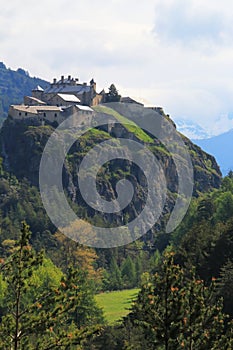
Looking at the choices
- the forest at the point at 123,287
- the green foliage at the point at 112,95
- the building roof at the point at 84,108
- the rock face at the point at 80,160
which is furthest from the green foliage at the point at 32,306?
the green foliage at the point at 112,95

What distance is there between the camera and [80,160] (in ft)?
451

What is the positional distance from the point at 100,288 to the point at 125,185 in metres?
54.8

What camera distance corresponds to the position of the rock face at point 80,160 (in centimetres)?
13350

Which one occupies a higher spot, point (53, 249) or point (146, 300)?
point (53, 249)

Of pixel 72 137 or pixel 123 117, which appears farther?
pixel 123 117

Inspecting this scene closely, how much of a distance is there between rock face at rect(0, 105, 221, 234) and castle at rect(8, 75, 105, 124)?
8.75 ft

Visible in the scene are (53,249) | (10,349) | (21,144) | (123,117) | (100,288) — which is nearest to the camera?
(10,349)

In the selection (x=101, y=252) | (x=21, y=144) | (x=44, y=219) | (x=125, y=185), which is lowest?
(x=101, y=252)

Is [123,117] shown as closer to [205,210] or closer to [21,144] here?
[21,144]

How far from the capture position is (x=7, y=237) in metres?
109

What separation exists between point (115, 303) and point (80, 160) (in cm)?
6446

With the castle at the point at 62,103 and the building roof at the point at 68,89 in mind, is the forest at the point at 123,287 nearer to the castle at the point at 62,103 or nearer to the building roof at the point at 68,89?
the castle at the point at 62,103

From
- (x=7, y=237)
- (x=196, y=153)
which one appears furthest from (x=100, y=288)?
(x=196, y=153)

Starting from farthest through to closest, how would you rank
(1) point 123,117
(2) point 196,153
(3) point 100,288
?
(2) point 196,153 < (1) point 123,117 < (3) point 100,288
